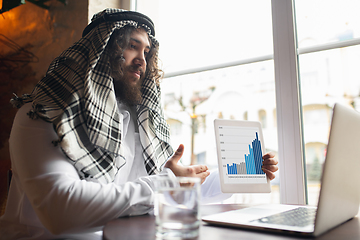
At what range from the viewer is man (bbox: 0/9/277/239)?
87 cm

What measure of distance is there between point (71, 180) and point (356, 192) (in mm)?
846

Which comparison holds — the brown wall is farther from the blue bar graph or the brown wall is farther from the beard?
the blue bar graph

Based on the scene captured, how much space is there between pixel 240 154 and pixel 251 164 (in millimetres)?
66

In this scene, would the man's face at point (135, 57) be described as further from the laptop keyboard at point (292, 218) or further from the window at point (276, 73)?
the laptop keyboard at point (292, 218)

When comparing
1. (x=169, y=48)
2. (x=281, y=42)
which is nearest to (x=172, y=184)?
(x=281, y=42)

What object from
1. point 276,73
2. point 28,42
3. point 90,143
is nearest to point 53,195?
point 90,143

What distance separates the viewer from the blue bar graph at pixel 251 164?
1.14 metres

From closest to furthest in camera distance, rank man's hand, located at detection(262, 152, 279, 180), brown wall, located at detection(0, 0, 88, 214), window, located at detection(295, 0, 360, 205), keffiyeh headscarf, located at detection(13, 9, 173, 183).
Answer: keffiyeh headscarf, located at detection(13, 9, 173, 183) → man's hand, located at detection(262, 152, 279, 180) → window, located at detection(295, 0, 360, 205) → brown wall, located at detection(0, 0, 88, 214)

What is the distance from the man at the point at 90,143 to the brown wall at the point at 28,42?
0.90 m

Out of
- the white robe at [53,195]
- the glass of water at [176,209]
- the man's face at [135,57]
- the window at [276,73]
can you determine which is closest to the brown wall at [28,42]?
the man's face at [135,57]

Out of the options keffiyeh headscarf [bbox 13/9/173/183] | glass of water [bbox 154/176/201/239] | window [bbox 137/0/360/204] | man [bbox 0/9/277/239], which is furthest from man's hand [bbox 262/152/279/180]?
glass of water [bbox 154/176/201/239]

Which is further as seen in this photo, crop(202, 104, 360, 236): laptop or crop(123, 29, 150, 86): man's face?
crop(123, 29, 150, 86): man's face

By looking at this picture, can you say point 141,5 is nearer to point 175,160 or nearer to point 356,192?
point 175,160

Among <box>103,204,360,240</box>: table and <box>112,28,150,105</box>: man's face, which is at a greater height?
<box>112,28,150,105</box>: man's face
